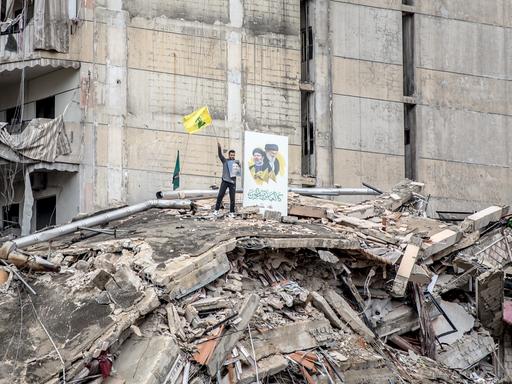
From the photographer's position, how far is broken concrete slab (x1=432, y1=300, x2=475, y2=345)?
23516mm

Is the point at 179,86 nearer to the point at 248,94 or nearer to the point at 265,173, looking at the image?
the point at 248,94

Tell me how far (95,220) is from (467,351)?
865 centimetres

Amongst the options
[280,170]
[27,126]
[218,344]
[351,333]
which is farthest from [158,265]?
[27,126]

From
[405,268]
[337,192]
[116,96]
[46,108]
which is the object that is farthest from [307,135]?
[405,268]

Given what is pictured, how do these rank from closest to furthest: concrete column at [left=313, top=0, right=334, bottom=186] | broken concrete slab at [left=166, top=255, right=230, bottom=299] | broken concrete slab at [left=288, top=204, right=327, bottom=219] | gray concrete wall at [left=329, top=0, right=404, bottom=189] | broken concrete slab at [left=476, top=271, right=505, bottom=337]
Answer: broken concrete slab at [left=166, top=255, right=230, bottom=299]
broken concrete slab at [left=476, top=271, right=505, bottom=337]
broken concrete slab at [left=288, top=204, right=327, bottom=219]
concrete column at [left=313, top=0, right=334, bottom=186]
gray concrete wall at [left=329, top=0, right=404, bottom=189]

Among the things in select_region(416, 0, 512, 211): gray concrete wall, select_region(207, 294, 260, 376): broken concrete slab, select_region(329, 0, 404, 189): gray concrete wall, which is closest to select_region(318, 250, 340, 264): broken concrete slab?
select_region(207, 294, 260, 376): broken concrete slab

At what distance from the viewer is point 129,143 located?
3195 cm

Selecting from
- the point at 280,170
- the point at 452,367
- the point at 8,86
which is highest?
the point at 8,86

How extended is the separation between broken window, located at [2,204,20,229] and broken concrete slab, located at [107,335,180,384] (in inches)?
619

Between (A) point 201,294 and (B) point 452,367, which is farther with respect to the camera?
(B) point 452,367

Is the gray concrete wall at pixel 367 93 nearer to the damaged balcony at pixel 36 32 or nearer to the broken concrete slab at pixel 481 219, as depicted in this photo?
the damaged balcony at pixel 36 32

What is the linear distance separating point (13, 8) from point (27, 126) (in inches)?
152

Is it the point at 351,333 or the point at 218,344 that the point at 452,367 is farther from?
the point at 218,344

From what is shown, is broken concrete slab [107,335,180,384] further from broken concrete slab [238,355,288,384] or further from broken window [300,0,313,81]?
broken window [300,0,313,81]
